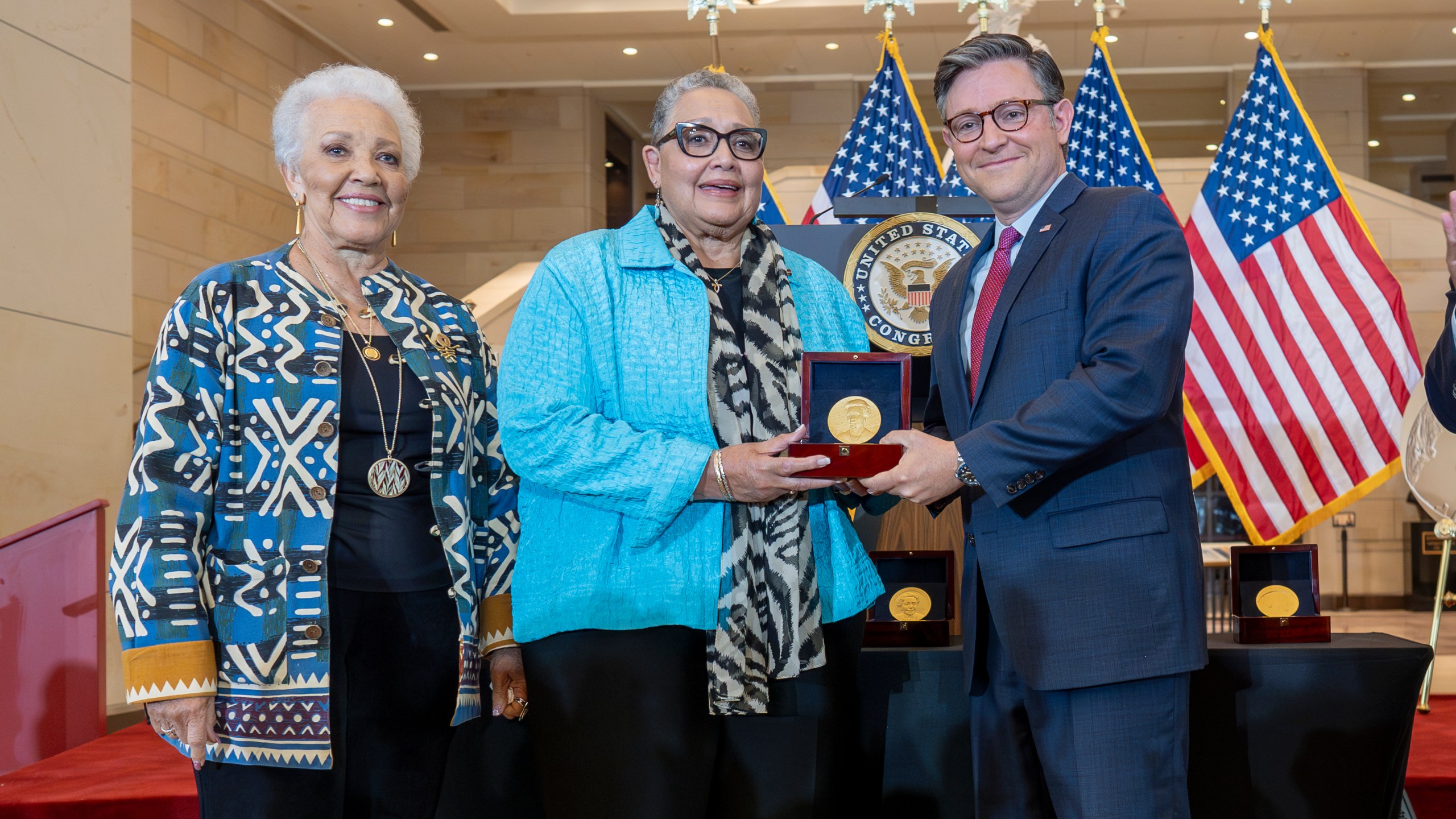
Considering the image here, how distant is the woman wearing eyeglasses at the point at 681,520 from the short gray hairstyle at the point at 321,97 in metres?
0.45

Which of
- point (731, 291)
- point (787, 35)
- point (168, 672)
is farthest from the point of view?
point (787, 35)

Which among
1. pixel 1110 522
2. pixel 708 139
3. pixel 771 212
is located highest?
pixel 771 212

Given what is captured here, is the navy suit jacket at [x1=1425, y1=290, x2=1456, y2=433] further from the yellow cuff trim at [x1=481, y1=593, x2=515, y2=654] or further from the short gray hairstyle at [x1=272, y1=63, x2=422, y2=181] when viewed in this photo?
the short gray hairstyle at [x1=272, y1=63, x2=422, y2=181]

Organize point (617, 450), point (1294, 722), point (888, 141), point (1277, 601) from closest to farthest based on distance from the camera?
point (617, 450) < point (1294, 722) < point (1277, 601) < point (888, 141)

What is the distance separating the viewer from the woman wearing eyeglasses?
1.70 m

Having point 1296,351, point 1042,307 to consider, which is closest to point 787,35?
point 1296,351

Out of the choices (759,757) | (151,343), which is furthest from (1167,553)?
(151,343)

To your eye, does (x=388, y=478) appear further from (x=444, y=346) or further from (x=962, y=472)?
(x=962, y=472)

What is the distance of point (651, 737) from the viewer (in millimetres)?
1696

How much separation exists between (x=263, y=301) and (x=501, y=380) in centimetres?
40

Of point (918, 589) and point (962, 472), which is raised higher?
point (962, 472)


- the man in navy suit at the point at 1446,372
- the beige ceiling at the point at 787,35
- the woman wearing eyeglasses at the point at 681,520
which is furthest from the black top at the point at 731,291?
the beige ceiling at the point at 787,35

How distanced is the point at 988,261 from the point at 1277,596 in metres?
1.15

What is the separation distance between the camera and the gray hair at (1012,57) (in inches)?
74.8
